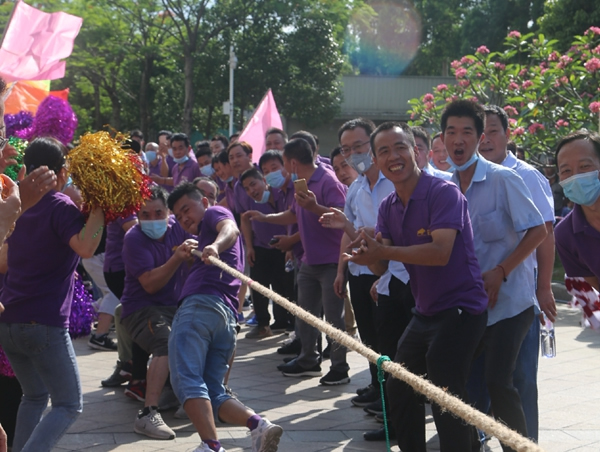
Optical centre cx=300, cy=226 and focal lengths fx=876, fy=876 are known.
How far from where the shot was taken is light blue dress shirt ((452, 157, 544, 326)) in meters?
4.72

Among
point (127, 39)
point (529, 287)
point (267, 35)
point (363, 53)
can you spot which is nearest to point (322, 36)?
point (267, 35)

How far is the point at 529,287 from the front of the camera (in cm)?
482

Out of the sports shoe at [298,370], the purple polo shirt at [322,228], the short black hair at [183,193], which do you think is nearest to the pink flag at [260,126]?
the purple polo shirt at [322,228]

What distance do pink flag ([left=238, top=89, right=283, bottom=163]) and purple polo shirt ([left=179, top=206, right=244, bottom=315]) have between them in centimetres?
750

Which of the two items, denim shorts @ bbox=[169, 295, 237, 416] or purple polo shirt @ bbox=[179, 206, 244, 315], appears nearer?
denim shorts @ bbox=[169, 295, 237, 416]

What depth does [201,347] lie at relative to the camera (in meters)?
5.24

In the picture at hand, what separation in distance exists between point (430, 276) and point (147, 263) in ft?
8.83

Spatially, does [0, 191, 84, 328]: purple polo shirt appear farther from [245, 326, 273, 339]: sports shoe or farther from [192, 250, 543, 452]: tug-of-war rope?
[245, 326, 273, 339]: sports shoe

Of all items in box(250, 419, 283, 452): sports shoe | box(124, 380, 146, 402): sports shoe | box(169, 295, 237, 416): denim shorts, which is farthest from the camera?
box(124, 380, 146, 402): sports shoe

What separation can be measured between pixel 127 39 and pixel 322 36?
21.3ft

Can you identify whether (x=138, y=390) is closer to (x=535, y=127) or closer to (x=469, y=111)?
(x=469, y=111)

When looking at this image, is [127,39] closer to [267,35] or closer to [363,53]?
[267,35]

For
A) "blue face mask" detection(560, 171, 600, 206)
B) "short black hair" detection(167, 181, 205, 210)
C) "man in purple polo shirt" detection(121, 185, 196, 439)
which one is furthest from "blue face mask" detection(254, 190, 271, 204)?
"blue face mask" detection(560, 171, 600, 206)

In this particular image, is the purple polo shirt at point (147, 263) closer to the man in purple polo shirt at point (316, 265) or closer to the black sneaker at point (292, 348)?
the man in purple polo shirt at point (316, 265)
